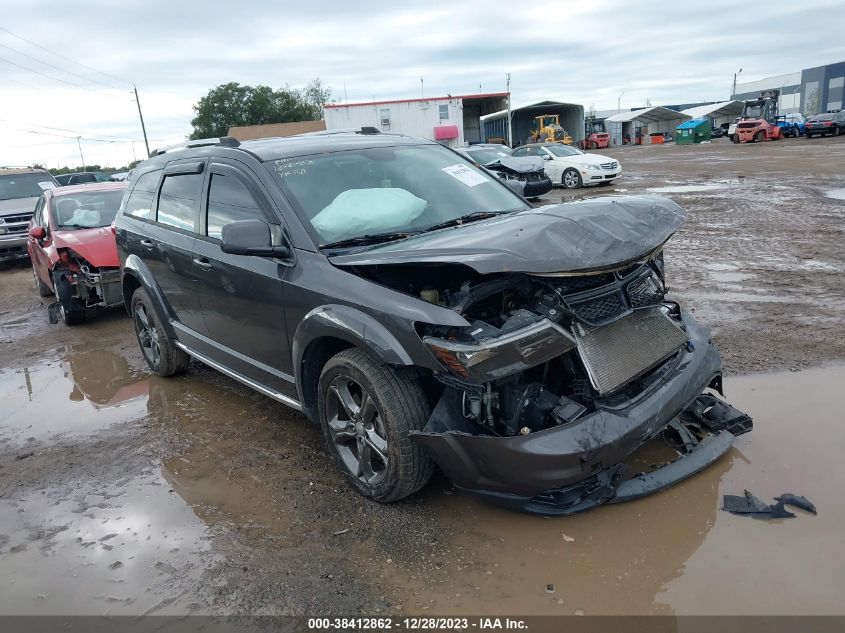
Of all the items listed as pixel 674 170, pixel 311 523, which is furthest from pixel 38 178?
pixel 674 170

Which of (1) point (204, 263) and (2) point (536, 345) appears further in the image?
(1) point (204, 263)

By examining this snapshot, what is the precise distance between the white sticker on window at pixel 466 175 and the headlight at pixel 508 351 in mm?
1847

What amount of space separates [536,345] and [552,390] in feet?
1.39

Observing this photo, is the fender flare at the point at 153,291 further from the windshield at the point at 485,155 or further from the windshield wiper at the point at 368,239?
the windshield at the point at 485,155

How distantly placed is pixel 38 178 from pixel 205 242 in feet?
44.1

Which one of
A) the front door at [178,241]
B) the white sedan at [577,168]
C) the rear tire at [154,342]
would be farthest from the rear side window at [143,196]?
the white sedan at [577,168]

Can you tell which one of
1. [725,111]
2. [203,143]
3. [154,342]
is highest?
[725,111]

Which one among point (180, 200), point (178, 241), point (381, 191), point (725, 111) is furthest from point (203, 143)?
point (725, 111)

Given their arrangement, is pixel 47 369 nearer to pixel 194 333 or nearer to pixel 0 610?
pixel 194 333

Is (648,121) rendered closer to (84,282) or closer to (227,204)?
(84,282)

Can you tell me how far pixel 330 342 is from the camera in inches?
135

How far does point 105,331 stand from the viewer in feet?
25.7

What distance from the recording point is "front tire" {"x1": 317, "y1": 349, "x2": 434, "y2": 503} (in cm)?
301

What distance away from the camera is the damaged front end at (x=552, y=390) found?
270 cm
